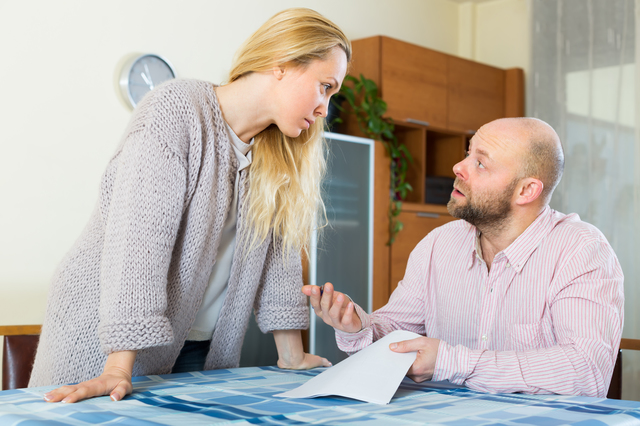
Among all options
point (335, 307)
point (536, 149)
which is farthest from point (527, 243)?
point (335, 307)

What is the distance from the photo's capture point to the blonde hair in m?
1.39

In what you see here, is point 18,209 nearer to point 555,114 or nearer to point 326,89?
point 326,89

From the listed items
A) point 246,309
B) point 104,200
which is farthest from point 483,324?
point 104,200

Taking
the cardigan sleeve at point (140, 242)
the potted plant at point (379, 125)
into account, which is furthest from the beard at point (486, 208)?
the potted plant at point (379, 125)

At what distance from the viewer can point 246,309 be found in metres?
1.46

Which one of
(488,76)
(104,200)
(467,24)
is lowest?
(104,200)

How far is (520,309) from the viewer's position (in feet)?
4.80

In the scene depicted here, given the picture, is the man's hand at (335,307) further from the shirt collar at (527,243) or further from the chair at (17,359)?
the chair at (17,359)

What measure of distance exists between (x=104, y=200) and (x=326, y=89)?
53cm

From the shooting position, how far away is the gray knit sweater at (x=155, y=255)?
1.15 m

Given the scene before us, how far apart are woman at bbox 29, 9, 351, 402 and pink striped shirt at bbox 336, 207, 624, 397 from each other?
9.8 inches

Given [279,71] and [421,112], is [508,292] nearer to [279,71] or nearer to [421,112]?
[279,71]

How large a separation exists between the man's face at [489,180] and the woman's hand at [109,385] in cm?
83

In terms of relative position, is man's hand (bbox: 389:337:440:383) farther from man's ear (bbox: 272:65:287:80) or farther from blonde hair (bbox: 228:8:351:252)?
man's ear (bbox: 272:65:287:80)
